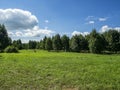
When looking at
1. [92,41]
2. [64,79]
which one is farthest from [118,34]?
[64,79]

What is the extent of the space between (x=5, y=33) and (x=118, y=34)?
45962mm

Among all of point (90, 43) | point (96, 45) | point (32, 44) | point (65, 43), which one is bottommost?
point (96, 45)

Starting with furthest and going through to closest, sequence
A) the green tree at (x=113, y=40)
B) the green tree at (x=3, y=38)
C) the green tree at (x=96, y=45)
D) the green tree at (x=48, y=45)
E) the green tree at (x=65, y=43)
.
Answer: the green tree at (x=48, y=45)
the green tree at (x=65, y=43)
the green tree at (x=113, y=40)
the green tree at (x=3, y=38)
the green tree at (x=96, y=45)

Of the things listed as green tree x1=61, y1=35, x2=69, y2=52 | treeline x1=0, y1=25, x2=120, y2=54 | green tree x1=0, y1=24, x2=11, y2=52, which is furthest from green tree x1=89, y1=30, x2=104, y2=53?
green tree x1=0, y1=24, x2=11, y2=52

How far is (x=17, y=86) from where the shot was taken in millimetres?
12055

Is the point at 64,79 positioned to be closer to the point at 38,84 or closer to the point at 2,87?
the point at 38,84

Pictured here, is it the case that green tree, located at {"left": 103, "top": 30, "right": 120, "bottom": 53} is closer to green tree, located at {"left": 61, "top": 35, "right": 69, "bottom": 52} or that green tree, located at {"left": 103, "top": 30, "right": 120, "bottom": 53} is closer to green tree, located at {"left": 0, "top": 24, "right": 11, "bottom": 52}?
green tree, located at {"left": 61, "top": 35, "right": 69, "bottom": 52}

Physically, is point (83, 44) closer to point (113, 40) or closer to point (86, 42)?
point (86, 42)

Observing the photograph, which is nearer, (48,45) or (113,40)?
(113,40)

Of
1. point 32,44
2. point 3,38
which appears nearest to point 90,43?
point 3,38

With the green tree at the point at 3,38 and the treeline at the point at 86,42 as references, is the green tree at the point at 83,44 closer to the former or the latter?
the treeline at the point at 86,42

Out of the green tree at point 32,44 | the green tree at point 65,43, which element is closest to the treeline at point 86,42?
the green tree at point 65,43

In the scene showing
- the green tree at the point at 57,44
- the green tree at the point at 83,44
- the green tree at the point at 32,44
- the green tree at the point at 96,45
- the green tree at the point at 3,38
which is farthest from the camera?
the green tree at the point at 32,44

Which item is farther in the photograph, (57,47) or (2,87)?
(57,47)
